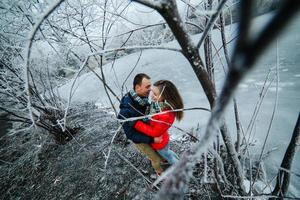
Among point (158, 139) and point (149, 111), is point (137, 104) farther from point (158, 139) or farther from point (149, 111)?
point (158, 139)

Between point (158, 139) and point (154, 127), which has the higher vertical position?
point (154, 127)

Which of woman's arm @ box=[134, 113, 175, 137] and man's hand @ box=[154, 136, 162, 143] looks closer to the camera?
woman's arm @ box=[134, 113, 175, 137]

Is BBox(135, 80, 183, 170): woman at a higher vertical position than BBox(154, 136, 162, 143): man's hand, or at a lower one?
higher

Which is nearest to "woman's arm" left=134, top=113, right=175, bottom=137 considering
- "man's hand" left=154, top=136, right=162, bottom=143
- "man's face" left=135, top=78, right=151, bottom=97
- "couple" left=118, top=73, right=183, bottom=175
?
"couple" left=118, top=73, right=183, bottom=175

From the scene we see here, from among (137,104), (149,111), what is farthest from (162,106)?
(137,104)

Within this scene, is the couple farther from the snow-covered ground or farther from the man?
the snow-covered ground

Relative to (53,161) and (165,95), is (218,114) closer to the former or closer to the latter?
(165,95)

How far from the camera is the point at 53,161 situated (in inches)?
172

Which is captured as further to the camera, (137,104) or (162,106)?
(137,104)

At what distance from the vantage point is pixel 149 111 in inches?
98.4

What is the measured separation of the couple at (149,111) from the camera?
2.36 metres

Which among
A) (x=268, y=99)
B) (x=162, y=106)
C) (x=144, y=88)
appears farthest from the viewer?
(x=268, y=99)

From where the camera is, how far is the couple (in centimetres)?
236

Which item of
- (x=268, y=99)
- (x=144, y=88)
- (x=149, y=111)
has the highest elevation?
(x=144, y=88)
